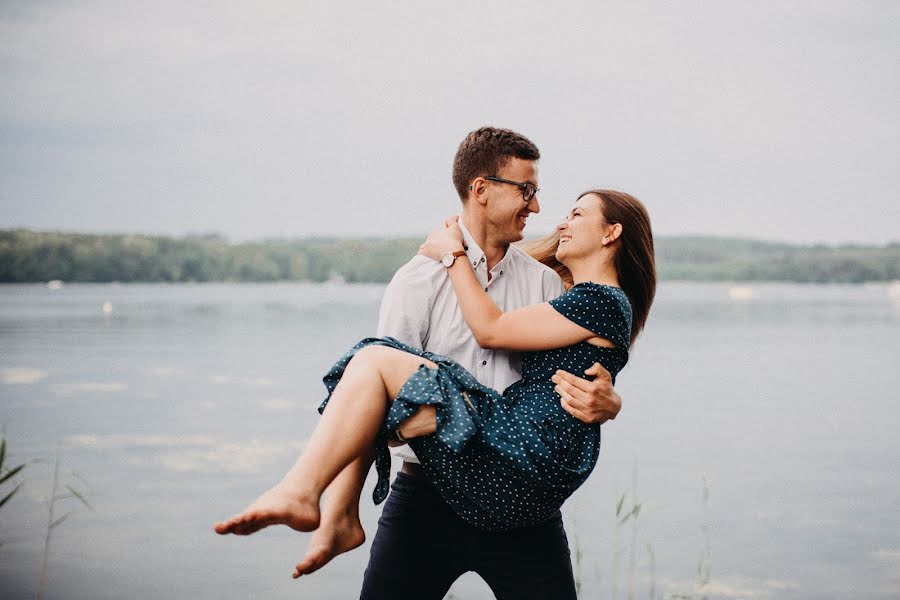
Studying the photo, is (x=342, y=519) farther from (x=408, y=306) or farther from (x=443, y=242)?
(x=443, y=242)

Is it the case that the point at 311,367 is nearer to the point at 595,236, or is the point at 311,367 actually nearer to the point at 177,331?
the point at 177,331

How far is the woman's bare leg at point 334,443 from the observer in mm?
2207

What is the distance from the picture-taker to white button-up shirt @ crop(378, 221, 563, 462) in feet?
8.64

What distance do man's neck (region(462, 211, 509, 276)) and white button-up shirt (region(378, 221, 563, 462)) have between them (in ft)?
0.05

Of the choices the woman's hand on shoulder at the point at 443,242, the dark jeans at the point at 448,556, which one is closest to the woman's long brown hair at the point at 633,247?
the woman's hand on shoulder at the point at 443,242

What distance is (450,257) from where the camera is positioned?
8.72 feet

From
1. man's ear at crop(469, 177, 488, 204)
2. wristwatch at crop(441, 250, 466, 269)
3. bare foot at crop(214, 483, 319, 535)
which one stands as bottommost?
bare foot at crop(214, 483, 319, 535)

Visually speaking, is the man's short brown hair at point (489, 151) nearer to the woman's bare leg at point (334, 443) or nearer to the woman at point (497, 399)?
the woman at point (497, 399)

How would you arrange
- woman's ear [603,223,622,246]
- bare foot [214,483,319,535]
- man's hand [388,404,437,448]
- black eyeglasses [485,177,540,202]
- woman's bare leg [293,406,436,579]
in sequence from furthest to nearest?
woman's ear [603,223,622,246] < black eyeglasses [485,177,540,202] < woman's bare leg [293,406,436,579] < man's hand [388,404,437,448] < bare foot [214,483,319,535]

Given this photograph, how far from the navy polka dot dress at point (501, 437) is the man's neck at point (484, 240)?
25 cm

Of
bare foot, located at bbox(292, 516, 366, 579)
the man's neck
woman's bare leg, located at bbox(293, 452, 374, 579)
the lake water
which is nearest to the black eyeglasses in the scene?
the man's neck

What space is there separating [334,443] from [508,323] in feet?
1.96

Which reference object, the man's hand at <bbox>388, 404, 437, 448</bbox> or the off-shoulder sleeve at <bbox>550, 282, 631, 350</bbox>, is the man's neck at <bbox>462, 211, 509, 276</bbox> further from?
the man's hand at <bbox>388, 404, 437, 448</bbox>

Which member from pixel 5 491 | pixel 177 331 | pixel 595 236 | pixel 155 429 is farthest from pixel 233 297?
pixel 595 236
